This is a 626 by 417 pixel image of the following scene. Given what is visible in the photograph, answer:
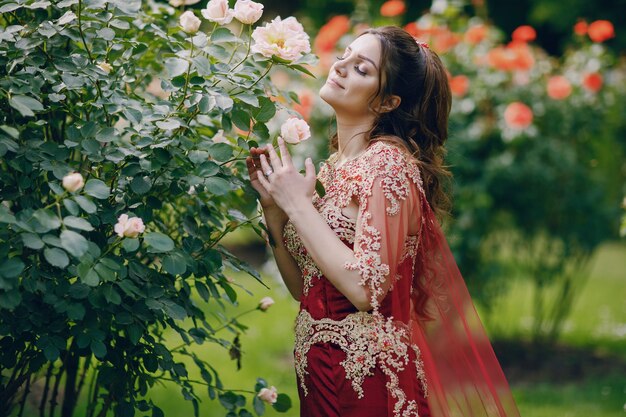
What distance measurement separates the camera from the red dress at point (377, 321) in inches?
84.2

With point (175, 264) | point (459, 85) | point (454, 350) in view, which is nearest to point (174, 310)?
point (175, 264)

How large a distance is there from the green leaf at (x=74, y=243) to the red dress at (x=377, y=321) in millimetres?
741

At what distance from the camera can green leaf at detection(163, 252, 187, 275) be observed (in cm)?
190

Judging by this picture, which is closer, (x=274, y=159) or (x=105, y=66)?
(x=105, y=66)

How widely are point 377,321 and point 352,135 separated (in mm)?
615

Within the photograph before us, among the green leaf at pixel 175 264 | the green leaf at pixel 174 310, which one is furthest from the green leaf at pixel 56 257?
the green leaf at pixel 174 310

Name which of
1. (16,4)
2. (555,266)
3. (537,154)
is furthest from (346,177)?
(555,266)

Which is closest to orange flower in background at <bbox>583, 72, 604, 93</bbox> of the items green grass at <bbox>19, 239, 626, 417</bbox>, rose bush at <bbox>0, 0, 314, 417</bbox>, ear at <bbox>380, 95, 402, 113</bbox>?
green grass at <bbox>19, 239, 626, 417</bbox>

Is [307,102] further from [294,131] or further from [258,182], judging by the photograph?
[294,131]

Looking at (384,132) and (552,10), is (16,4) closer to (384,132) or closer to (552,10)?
(384,132)

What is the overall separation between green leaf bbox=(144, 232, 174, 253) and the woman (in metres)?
0.44

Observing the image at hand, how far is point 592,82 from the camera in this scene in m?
5.34

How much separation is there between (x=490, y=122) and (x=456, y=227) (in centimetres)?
76

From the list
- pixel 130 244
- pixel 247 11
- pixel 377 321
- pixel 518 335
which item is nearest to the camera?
pixel 130 244
